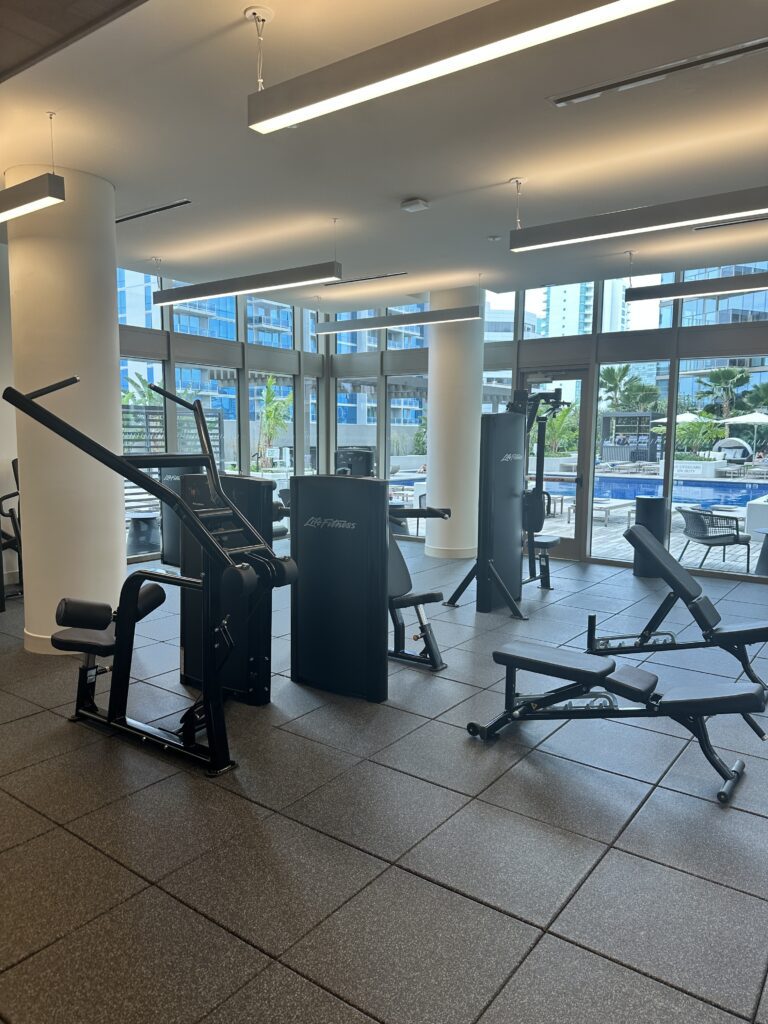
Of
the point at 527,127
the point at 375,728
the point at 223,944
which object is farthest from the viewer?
the point at 527,127

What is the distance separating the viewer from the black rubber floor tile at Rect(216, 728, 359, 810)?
3129 mm

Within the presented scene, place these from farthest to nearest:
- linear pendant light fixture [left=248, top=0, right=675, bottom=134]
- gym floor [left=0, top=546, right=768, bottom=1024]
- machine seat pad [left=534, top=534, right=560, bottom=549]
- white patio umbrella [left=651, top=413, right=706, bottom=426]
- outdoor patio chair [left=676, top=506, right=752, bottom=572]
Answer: white patio umbrella [left=651, top=413, right=706, bottom=426], outdoor patio chair [left=676, top=506, right=752, bottom=572], machine seat pad [left=534, top=534, right=560, bottom=549], linear pendant light fixture [left=248, top=0, right=675, bottom=134], gym floor [left=0, top=546, right=768, bottom=1024]

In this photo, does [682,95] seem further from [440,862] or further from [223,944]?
[223,944]

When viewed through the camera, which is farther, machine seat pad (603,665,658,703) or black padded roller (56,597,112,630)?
black padded roller (56,597,112,630)

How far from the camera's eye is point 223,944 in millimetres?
2217

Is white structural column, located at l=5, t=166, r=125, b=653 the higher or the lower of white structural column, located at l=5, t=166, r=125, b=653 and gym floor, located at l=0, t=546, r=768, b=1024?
the higher

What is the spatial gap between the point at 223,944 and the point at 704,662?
12.5 feet

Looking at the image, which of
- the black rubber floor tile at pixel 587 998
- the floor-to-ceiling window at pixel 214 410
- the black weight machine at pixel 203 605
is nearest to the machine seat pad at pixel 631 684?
the black rubber floor tile at pixel 587 998

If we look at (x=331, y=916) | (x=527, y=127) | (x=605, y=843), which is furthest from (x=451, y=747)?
(x=527, y=127)

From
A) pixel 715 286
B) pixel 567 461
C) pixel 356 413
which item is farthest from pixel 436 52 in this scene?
pixel 356 413

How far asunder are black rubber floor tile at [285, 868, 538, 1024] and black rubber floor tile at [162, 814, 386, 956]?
80 mm

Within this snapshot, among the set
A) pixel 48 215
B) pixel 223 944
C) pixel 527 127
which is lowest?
pixel 223 944

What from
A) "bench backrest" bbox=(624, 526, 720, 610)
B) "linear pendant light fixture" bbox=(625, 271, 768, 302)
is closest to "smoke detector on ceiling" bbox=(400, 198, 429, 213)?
"linear pendant light fixture" bbox=(625, 271, 768, 302)

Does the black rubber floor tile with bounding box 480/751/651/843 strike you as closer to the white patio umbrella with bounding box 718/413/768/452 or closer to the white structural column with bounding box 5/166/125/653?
the white structural column with bounding box 5/166/125/653
